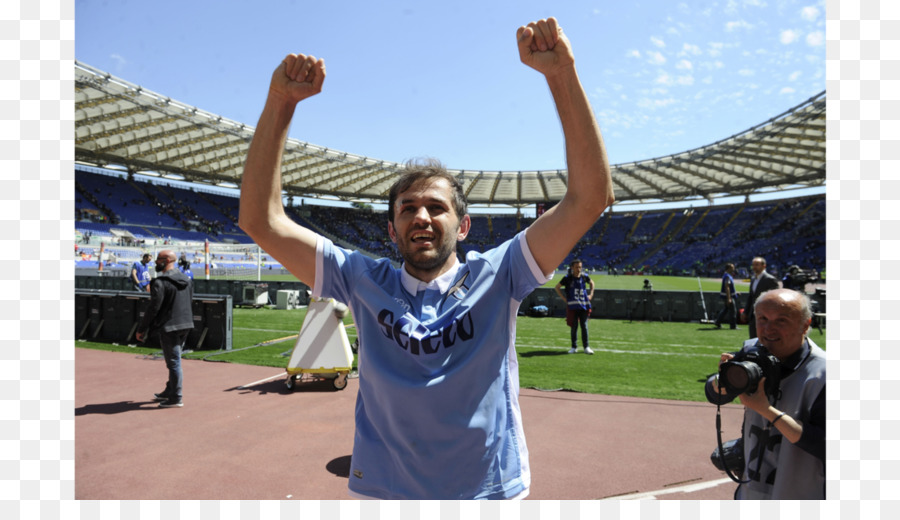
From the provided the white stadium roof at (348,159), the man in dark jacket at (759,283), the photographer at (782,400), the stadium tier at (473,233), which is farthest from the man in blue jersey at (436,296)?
the stadium tier at (473,233)

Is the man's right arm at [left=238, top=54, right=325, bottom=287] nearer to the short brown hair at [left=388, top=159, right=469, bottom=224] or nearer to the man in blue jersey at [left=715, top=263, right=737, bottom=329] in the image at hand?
the short brown hair at [left=388, top=159, right=469, bottom=224]

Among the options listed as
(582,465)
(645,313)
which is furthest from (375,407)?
(645,313)

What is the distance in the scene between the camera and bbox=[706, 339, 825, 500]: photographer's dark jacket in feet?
6.57

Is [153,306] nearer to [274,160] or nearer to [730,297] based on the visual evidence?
[274,160]

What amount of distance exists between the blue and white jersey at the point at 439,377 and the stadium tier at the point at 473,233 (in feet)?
102

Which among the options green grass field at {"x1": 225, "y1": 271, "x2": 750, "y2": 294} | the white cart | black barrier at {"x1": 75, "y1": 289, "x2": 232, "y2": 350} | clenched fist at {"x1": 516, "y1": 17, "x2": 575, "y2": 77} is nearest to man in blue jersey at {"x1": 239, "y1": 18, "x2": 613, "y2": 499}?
clenched fist at {"x1": 516, "y1": 17, "x2": 575, "y2": 77}

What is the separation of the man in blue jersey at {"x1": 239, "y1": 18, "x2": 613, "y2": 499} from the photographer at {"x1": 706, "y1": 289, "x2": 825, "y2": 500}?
1.07 metres

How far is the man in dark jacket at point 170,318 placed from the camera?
618cm

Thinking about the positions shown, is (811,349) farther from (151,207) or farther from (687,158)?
(151,207)

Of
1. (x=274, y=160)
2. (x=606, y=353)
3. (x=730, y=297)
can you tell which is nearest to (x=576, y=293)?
(x=606, y=353)

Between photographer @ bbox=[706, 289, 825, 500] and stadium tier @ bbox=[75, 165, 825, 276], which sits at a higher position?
stadium tier @ bbox=[75, 165, 825, 276]

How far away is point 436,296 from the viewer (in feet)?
5.51

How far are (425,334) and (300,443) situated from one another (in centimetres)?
388

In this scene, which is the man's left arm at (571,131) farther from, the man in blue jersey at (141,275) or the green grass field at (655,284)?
the green grass field at (655,284)
